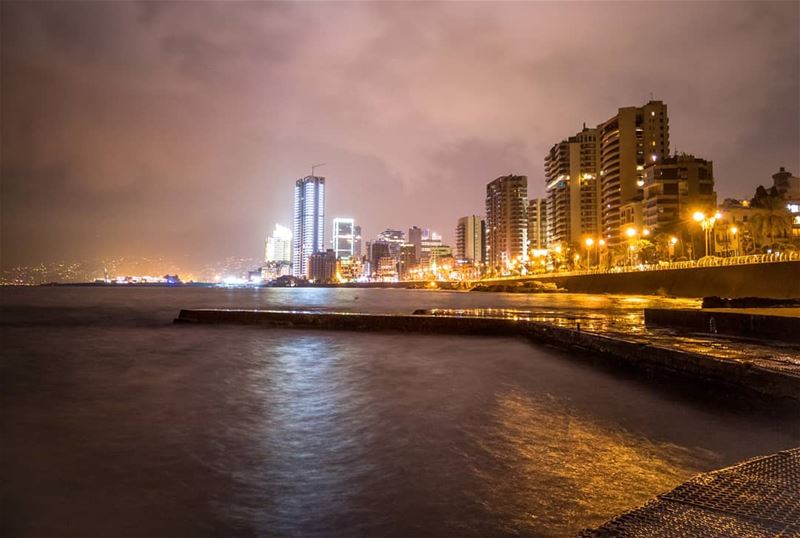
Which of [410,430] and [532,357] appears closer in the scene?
[410,430]

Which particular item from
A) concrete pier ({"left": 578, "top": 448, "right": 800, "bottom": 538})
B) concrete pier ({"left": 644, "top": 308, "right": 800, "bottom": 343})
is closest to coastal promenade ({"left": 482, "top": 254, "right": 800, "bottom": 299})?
concrete pier ({"left": 644, "top": 308, "right": 800, "bottom": 343})

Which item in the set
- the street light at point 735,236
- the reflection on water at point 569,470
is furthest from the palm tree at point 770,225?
the reflection on water at point 569,470

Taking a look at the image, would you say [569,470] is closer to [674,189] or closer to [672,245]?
[672,245]

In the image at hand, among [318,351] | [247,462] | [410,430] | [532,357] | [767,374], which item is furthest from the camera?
[318,351]

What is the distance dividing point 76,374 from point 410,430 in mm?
11431

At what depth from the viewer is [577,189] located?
16925cm

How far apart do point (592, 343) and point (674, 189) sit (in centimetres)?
12005

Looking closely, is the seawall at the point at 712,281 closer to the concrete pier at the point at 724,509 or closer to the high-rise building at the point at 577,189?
the concrete pier at the point at 724,509

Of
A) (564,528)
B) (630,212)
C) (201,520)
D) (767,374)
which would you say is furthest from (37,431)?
(630,212)

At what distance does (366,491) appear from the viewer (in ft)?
19.3

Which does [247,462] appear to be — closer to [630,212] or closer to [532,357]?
[532,357]

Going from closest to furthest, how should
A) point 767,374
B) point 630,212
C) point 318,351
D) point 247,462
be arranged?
point 247,462
point 767,374
point 318,351
point 630,212

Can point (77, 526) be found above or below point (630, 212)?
below

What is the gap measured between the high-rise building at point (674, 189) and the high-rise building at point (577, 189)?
1551 inches
